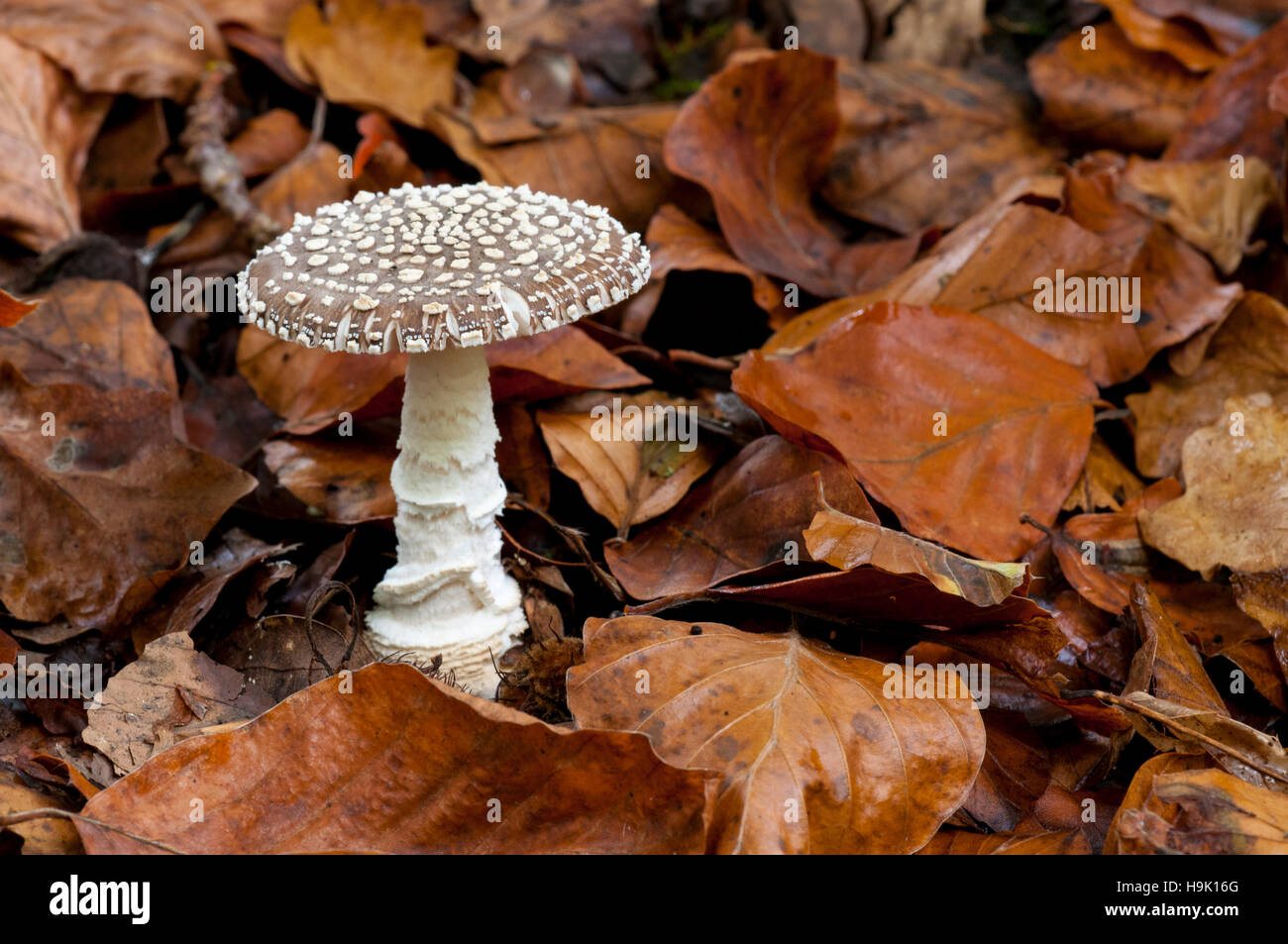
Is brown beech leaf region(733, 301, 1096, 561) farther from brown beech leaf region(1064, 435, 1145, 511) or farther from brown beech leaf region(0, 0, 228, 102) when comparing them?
brown beech leaf region(0, 0, 228, 102)

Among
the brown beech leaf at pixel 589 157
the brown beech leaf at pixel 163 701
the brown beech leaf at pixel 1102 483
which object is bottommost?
the brown beech leaf at pixel 163 701

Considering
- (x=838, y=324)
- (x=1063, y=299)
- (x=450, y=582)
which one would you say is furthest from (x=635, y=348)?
(x=1063, y=299)

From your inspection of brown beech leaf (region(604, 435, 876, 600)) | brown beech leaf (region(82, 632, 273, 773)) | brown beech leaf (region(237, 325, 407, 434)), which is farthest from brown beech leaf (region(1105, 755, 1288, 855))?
brown beech leaf (region(237, 325, 407, 434))

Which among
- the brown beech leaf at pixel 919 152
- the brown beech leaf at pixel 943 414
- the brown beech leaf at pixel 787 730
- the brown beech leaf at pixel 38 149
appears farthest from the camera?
the brown beech leaf at pixel 919 152

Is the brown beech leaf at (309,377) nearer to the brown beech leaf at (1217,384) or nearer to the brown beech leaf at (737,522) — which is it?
the brown beech leaf at (737,522)

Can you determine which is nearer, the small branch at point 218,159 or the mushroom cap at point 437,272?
the mushroom cap at point 437,272

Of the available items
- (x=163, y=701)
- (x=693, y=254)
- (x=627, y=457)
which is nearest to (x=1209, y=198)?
(x=693, y=254)

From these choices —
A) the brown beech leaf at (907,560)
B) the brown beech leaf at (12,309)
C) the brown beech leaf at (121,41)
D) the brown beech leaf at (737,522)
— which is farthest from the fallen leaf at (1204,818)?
the brown beech leaf at (121,41)
